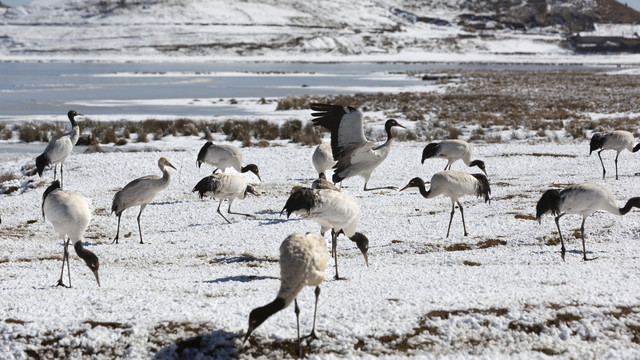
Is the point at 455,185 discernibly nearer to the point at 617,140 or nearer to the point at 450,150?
the point at 450,150

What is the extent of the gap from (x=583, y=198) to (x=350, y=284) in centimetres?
379

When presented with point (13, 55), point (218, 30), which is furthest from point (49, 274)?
point (218, 30)

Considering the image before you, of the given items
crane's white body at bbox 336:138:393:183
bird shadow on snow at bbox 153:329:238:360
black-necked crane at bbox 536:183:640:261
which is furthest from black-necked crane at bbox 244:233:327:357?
crane's white body at bbox 336:138:393:183

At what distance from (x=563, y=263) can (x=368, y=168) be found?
556cm

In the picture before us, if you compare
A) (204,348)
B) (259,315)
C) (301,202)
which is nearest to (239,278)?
(301,202)

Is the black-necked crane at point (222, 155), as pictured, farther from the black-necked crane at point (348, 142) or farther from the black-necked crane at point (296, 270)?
the black-necked crane at point (296, 270)

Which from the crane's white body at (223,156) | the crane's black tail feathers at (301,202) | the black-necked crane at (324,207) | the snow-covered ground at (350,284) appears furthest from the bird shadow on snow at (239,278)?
the crane's white body at (223,156)

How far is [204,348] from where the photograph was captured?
6168 millimetres

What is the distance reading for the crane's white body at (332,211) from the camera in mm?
8070

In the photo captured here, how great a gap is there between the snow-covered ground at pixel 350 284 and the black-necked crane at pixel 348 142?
1.00m

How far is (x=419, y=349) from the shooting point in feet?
20.2

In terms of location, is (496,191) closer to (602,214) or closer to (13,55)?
(602,214)

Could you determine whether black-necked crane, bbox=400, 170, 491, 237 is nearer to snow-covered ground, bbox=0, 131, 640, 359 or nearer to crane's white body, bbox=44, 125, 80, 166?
snow-covered ground, bbox=0, 131, 640, 359

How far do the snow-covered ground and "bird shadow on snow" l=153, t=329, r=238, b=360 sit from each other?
0.01m
